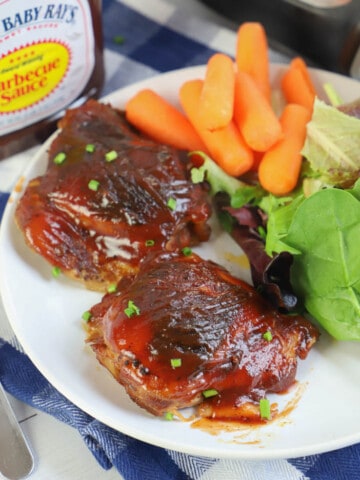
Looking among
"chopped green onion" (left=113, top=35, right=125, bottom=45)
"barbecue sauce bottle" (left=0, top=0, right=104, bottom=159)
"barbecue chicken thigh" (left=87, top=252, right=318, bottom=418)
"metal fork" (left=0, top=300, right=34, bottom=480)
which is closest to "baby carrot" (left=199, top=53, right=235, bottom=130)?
"barbecue sauce bottle" (left=0, top=0, right=104, bottom=159)

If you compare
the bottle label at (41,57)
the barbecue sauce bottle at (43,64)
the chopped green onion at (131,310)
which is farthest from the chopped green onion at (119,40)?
the chopped green onion at (131,310)

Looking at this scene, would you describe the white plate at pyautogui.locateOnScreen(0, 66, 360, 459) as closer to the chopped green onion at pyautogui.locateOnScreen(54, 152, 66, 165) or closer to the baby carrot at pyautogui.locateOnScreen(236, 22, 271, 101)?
the chopped green onion at pyautogui.locateOnScreen(54, 152, 66, 165)

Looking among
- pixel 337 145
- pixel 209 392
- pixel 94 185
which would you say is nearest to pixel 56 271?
pixel 94 185

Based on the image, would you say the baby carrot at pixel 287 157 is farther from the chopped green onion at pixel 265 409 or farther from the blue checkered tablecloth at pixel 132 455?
the blue checkered tablecloth at pixel 132 455

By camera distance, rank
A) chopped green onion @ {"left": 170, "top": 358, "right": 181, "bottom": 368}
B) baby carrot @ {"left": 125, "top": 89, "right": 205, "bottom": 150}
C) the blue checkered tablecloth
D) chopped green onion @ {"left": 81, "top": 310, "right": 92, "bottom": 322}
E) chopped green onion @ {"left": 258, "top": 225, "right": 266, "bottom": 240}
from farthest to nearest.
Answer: baby carrot @ {"left": 125, "top": 89, "right": 205, "bottom": 150}, chopped green onion @ {"left": 258, "top": 225, "right": 266, "bottom": 240}, chopped green onion @ {"left": 81, "top": 310, "right": 92, "bottom": 322}, the blue checkered tablecloth, chopped green onion @ {"left": 170, "top": 358, "right": 181, "bottom": 368}

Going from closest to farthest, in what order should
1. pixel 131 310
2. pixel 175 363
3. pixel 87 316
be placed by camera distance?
pixel 175 363 → pixel 131 310 → pixel 87 316

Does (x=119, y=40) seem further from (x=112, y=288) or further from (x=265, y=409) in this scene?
(x=265, y=409)
